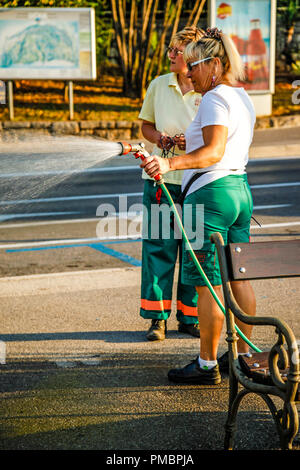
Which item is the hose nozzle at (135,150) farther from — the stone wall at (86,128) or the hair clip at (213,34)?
the stone wall at (86,128)

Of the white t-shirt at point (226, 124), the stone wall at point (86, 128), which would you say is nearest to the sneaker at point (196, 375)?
the white t-shirt at point (226, 124)

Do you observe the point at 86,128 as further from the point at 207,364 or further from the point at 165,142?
the point at 207,364

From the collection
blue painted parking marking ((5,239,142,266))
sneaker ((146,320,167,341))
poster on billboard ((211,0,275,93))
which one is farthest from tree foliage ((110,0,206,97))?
sneaker ((146,320,167,341))

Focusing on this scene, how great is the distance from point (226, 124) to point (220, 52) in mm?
398

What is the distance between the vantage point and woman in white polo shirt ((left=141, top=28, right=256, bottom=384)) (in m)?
3.72

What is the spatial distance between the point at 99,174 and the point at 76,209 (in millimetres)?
3152

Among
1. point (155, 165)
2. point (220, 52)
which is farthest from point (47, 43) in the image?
point (155, 165)

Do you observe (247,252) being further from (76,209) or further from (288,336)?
(76,209)

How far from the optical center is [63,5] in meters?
18.2

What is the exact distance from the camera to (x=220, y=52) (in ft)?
12.5

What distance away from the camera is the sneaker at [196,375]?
4082 mm

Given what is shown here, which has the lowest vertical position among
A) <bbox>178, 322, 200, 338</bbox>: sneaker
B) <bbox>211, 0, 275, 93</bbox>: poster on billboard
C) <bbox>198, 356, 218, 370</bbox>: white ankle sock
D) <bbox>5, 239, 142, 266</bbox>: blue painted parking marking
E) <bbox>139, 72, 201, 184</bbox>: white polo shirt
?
<bbox>5, 239, 142, 266</bbox>: blue painted parking marking

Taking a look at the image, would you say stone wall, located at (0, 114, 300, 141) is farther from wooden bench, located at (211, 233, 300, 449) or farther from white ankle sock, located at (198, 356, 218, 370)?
wooden bench, located at (211, 233, 300, 449)

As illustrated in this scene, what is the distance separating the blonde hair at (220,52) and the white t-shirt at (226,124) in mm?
97
